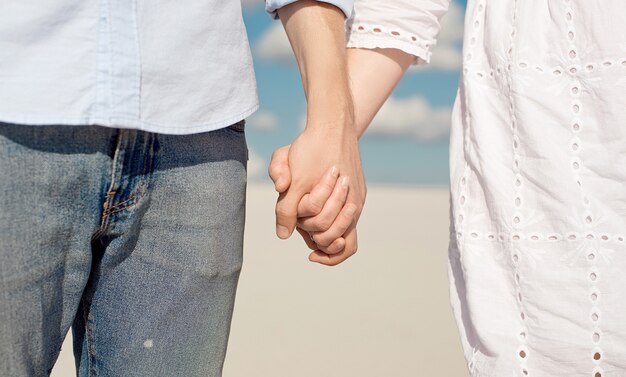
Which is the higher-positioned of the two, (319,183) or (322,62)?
(322,62)

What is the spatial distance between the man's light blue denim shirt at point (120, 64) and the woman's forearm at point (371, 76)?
15.5 inches

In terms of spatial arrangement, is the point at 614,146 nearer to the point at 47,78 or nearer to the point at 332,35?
the point at 332,35

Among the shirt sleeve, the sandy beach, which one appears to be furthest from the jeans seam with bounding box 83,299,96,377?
the sandy beach

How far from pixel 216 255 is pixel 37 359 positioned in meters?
0.26

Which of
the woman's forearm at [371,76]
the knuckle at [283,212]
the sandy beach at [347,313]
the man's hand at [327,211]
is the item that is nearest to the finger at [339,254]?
the man's hand at [327,211]

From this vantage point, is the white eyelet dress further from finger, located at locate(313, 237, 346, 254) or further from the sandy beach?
the sandy beach

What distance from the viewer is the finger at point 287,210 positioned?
1231 mm

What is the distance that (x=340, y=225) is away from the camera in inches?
49.5

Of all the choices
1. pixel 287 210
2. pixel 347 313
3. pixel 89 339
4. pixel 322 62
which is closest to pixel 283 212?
pixel 287 210

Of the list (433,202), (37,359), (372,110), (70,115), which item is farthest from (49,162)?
(433,202)

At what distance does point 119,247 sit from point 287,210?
29 cm

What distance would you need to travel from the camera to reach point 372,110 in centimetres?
144

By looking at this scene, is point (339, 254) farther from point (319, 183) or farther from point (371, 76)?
point (371, 76)

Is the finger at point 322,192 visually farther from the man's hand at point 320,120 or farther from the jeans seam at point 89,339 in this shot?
the jeans seam at point 89,339
